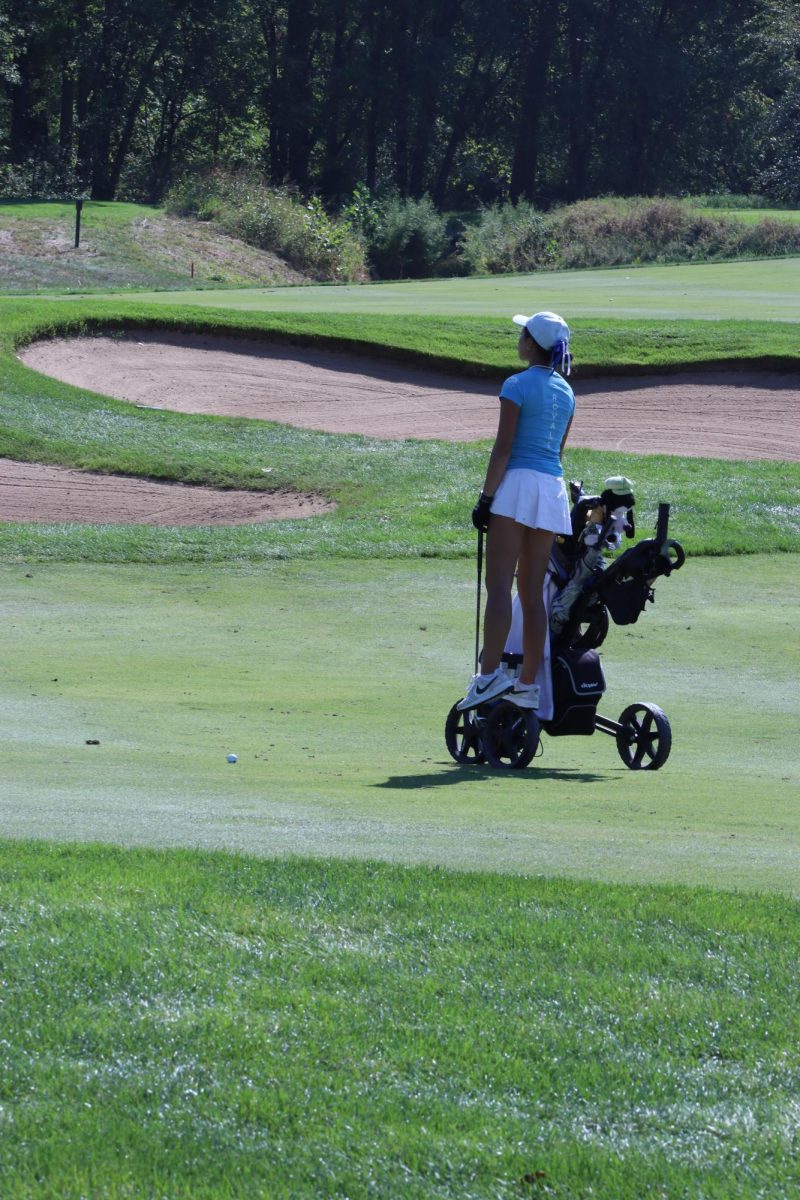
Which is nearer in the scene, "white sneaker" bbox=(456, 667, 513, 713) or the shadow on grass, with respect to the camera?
the shadow on grass

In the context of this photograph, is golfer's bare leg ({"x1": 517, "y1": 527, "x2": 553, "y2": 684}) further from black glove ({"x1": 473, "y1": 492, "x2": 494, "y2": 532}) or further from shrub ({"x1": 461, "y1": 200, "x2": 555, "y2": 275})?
shrub ({"x1": 461, "y1": 200, "x2": 555, "y2": 275})

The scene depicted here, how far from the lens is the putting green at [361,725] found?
6109 millimetres

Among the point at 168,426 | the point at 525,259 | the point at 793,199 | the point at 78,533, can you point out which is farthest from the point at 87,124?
the point at 78,533

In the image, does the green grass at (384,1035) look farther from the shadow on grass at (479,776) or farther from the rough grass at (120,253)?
the rough grass at (120,253)

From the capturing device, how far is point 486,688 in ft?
26.1

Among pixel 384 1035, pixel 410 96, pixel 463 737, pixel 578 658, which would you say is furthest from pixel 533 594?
pixel 410 96

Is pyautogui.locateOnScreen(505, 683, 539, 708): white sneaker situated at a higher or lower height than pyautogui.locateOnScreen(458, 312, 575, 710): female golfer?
lower

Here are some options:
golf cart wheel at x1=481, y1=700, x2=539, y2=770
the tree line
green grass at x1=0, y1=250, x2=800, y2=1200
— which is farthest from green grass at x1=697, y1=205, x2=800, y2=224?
golf cart wheel at x1=481, y1=700, x2=539, y2=770

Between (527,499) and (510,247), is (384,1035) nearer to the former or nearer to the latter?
(527,499)

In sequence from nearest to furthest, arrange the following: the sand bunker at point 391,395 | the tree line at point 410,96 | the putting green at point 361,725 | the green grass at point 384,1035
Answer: the green grass at point 384,1035, the putting green at point 361,725, the sand bunker at point 391,395, the tree line at point 410,96

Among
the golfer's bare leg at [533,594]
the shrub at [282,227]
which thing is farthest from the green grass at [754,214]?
the golfer's bare leg at [533,594]

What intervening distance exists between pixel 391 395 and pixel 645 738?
17.1 metres

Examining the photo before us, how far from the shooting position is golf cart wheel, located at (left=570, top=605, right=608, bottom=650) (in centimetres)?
824

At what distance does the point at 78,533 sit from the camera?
668 inches
